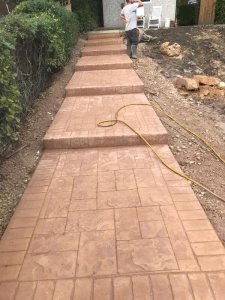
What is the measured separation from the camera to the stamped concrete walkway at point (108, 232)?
7.01ft

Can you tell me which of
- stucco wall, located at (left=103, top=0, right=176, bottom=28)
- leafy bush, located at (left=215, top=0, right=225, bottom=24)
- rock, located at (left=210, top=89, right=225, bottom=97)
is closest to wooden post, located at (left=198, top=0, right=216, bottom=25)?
leafy bush, located at (left=215, top=0, right=225, bottom=24)

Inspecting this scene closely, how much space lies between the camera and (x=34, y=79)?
5.98 m

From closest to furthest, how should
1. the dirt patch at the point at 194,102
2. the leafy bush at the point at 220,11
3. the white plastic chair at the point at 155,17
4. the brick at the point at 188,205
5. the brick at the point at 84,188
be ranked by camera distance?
1. the brick at the point at 188,205
2. the brick at the point at 84,188
3. the dirt patch at the point at 194,102
4. the white plastic chair at the point at 155,17
5. the leafy bush at the point at 220,11

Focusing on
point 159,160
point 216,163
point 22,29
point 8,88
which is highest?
point 22,29

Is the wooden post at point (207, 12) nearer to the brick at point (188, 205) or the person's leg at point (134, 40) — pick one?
the person's leg at point (134, 40)

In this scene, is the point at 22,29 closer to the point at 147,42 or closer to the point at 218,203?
the point at 218,203

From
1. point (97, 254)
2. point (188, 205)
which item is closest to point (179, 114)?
point (188, 205)

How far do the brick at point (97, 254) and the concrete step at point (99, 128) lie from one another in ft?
5.83

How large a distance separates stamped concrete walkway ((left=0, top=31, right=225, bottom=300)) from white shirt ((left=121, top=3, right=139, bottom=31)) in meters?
5.89

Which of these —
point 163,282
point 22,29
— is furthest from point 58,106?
point 163,282

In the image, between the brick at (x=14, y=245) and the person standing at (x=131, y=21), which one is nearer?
the brick at (x=14, y=245)

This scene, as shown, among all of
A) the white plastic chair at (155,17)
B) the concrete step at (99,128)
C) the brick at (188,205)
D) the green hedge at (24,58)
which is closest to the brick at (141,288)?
the brick at (188,205)

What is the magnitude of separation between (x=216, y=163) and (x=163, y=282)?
95.8 inches

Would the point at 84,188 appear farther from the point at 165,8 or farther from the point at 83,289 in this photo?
the point at 165,8
